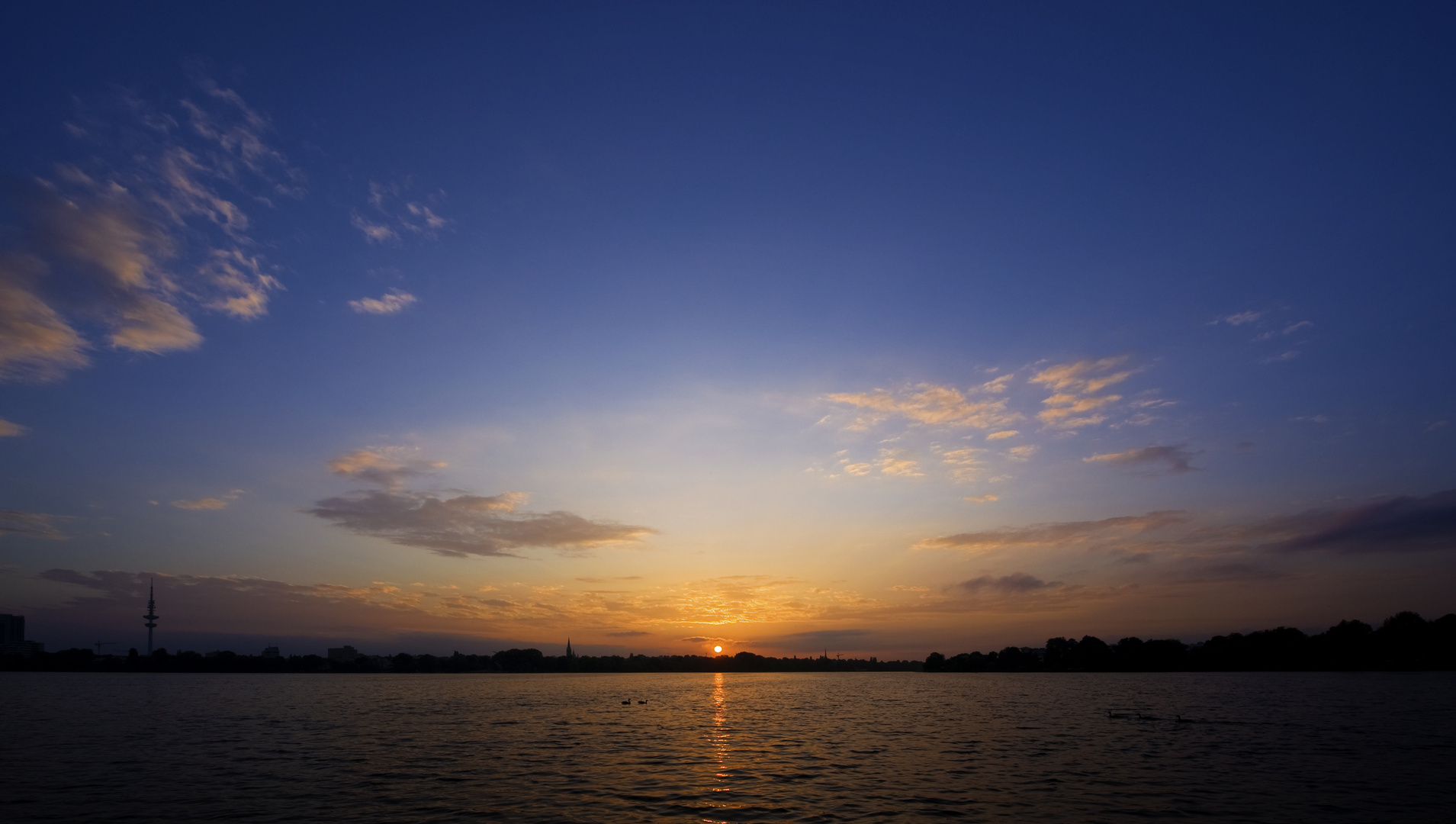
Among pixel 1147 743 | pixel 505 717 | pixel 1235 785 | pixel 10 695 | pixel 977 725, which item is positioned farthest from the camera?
pixel 10 695

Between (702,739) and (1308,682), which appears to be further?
(1308,682)

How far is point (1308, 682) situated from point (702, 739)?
160358mm

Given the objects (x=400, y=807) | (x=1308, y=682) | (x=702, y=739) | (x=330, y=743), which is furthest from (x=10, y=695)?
(x=1308, y=682)

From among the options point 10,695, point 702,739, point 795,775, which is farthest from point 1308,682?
point 10,695

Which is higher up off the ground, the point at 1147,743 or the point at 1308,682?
the point at 1147,743

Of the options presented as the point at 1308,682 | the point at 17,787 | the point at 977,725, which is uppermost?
the point at 17,787

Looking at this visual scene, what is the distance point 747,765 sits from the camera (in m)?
50.0

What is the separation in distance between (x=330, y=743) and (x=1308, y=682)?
612 feet

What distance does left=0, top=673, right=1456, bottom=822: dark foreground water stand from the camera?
35.7 metres

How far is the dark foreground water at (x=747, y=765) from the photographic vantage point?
117 feet

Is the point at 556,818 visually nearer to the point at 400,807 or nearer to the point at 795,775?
the point at 400,807

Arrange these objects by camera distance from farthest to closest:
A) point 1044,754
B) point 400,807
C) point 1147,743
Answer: point 1147,743, point 1044,754, point 400,807

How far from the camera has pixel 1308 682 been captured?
16525cm

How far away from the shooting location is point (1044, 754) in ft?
176
